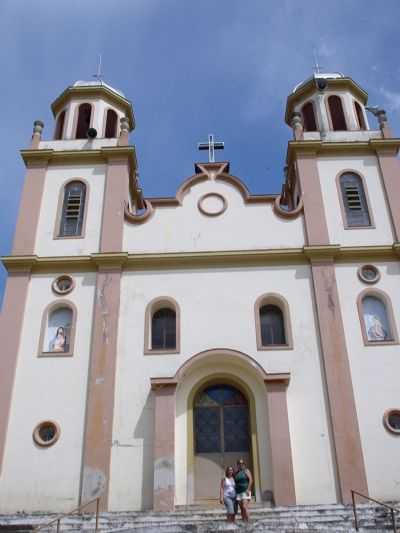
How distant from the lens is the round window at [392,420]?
1614 centimetres

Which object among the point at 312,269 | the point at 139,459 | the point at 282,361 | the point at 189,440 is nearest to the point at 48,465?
the point at 139,459

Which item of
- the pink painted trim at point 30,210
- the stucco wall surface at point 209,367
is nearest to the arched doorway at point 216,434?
the stucco wall surface at point 209,367

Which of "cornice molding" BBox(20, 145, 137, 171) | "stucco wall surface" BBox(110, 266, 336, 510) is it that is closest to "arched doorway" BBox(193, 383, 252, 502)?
"stucco wall surface" BBox(110, 266, 336, 510)

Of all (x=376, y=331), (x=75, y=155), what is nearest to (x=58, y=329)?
(x=75, y=155)

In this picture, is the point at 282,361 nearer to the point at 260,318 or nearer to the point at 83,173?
the point at 260,318

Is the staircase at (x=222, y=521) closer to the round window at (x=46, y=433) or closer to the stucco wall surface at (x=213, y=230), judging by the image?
the round window at (x=46, y=433)

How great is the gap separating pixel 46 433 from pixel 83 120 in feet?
39.5

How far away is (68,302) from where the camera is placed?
1834cm

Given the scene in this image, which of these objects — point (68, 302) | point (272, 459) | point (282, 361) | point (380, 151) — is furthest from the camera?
point (380, 151)

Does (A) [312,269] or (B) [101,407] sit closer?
(B) [101,407]

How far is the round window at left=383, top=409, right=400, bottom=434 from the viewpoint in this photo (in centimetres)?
1614

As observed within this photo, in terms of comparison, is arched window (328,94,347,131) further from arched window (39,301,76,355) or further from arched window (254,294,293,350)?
arched window (39,301,76,355)

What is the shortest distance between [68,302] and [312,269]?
290 inches

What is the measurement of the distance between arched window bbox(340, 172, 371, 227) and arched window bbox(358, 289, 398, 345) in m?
2.66
